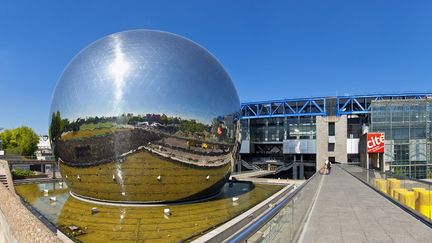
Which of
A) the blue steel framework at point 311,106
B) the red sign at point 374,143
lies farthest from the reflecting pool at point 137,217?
the blue steel framework at point 311,106

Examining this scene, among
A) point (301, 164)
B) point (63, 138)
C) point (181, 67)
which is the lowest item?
point (301, 164)

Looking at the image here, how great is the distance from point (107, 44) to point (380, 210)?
11.9 meters

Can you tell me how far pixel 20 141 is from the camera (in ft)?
219

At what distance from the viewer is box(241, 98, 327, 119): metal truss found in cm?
6388

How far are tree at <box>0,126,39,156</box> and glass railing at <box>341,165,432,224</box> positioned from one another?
66.5m

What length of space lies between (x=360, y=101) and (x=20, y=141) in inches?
2596

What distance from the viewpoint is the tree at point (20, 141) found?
64.9m

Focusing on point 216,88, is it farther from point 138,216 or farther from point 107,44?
point 138,216

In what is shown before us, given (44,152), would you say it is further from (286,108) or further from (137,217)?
(137,217)

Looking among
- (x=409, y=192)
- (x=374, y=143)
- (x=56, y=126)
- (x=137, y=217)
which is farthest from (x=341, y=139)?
(x=137, y=217)

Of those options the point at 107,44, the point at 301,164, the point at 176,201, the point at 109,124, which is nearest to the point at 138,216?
the point at 176,201

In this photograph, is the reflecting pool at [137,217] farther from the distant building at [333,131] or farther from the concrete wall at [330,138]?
the concrete wall at [330,138]

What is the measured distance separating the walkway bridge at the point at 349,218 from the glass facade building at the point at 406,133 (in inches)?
1320

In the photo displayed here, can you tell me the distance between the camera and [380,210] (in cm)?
951
